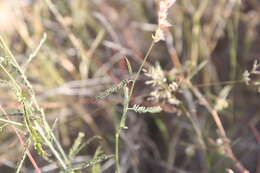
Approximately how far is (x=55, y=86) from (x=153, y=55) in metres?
0.41

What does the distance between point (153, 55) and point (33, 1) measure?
1.74ft

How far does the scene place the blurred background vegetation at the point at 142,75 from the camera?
123 centimetres

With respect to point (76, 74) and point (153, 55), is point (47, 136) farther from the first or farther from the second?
point (153, 55)

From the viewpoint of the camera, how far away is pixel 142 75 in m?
1.42

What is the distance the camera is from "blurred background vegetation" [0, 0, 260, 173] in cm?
123

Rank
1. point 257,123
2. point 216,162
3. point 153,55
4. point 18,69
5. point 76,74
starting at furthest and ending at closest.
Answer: point 153,55, point 76,74, point 257,123, point 216,162, point 18,69

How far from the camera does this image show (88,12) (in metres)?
1.59

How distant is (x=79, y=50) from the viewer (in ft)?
4.26

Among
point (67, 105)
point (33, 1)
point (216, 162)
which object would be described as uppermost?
point (33, 1)

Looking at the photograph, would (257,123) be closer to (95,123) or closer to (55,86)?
(95,123)

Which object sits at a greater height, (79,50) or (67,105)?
(79,50)

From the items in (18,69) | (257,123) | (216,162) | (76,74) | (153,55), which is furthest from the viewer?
(153,55)

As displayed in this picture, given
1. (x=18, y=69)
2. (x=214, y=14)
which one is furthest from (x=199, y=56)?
(x=18, y=69)

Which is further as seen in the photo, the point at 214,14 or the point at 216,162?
the point at 214,14
